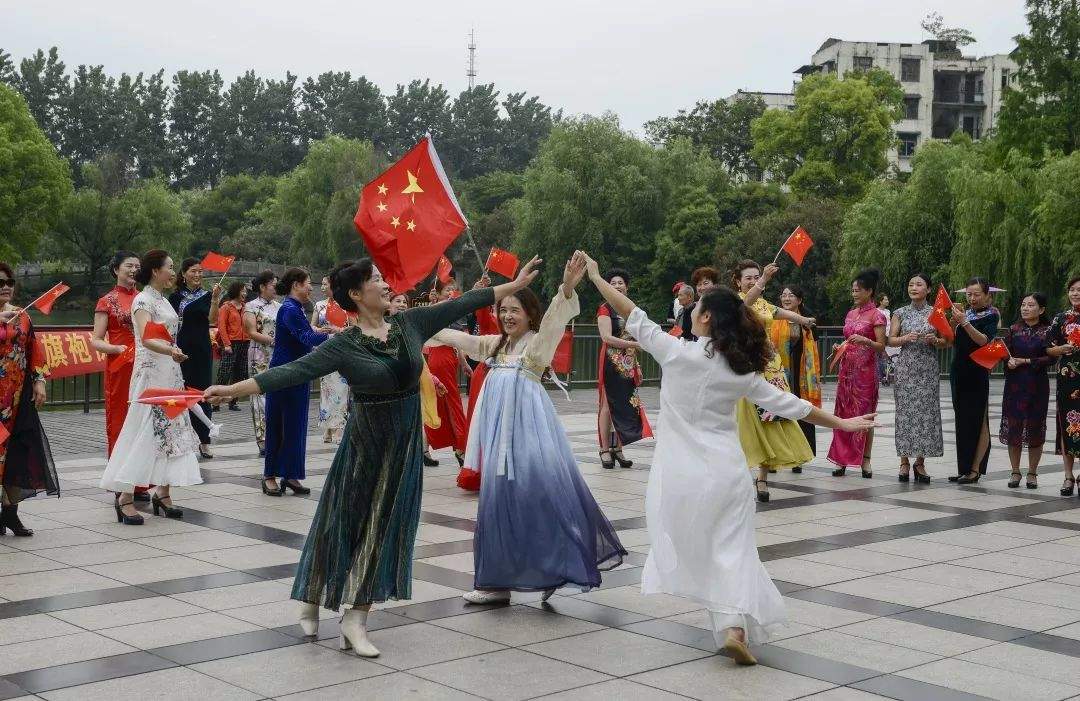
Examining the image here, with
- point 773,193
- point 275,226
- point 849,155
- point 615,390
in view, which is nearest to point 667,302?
point 773,193

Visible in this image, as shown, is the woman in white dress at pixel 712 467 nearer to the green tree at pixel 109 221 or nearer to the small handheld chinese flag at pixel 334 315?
the small handheld chinese flag at pixel 334 315

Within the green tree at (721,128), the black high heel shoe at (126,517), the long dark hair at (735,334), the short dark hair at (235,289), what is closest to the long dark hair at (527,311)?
the long dark hair at (735,334)

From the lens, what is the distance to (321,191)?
228ft

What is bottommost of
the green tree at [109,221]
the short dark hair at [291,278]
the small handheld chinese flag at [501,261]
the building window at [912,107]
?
the short dark hair at [291,278]

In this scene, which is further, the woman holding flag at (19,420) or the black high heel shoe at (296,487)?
the black high heel shoe at (296,487)

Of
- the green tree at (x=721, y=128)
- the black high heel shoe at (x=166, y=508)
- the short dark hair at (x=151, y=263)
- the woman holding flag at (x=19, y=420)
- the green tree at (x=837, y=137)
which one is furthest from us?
the green tree at (x=721, y=128)

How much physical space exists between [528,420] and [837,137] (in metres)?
54.2

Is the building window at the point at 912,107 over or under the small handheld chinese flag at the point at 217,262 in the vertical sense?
over

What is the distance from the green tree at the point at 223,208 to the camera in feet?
282

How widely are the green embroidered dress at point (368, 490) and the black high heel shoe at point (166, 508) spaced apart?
364 centimetres

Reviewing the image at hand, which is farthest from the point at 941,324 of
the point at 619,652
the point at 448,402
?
the point at 619,652

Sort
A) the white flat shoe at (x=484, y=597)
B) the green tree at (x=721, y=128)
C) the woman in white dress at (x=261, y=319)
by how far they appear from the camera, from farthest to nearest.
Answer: the green tree at (x=721, y=128)
the woman in white dress at (x=261, y=319)
the white flat shoe at (x=484, y=597)

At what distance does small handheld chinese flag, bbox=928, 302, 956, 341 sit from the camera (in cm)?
1082

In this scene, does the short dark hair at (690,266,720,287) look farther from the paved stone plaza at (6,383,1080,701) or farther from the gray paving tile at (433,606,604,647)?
the gray paving tile at (433,606,604,647)
